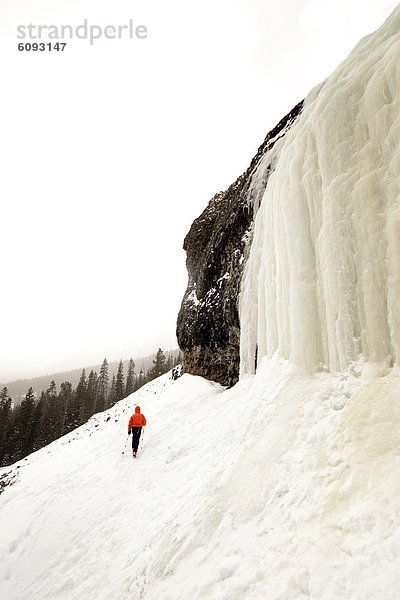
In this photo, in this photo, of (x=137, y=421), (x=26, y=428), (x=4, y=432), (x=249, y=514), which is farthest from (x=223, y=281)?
(x=4, y=432)

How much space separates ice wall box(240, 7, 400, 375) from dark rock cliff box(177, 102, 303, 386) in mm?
3922

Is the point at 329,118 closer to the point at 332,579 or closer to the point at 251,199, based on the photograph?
the point at 251,199

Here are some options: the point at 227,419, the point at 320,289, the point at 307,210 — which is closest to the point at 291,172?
the point at 307,210

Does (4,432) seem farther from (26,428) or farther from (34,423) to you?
(34,423)

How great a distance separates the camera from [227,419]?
7.18 metres

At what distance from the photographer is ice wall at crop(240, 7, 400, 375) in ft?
13.5

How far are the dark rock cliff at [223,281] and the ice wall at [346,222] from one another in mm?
3922

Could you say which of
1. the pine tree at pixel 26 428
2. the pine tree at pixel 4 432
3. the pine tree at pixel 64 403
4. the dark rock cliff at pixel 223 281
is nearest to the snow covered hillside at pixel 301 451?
the dark rock cliff at pixel 223 281

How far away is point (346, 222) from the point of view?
467 cm

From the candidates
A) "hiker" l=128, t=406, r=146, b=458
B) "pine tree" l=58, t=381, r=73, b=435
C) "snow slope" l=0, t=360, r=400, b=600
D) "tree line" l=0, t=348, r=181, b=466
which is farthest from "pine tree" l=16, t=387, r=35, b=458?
"hiker" l=128, t=406, r=146, b=458

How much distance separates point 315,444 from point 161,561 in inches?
103

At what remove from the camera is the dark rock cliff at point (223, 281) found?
10.8 meters

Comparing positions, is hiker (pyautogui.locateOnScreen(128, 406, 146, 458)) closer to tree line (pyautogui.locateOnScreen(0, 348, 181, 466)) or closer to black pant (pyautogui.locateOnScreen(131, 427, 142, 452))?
black pant (pyautogui.locateOnScreen(131, 427, 142, 452))

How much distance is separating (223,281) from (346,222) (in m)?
8.14
